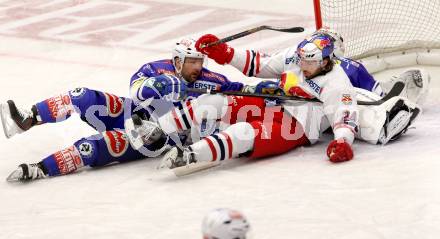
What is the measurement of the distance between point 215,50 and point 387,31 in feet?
4.79

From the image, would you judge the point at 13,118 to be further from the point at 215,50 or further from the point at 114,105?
the point at 215,50

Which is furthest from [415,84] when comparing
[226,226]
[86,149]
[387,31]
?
[226,226]

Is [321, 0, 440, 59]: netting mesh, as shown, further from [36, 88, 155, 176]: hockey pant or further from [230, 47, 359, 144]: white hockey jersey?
[36, 88, 155, 176]: hockey pant

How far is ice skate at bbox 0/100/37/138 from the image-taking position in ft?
14.3

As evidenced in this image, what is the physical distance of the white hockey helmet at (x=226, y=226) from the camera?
2344 millimetres

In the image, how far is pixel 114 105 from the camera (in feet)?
14.9

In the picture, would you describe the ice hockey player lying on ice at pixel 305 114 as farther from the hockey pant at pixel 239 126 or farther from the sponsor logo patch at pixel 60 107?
the sponsor logo patch at pixel 60 107

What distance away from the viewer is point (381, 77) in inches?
221

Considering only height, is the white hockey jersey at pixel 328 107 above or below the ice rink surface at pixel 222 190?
above

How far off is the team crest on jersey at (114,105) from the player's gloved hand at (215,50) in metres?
0.45

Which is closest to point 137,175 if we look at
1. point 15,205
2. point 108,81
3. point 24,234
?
point 15,205

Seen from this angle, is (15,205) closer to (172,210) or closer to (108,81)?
(172,210)

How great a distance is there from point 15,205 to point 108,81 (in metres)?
2.05

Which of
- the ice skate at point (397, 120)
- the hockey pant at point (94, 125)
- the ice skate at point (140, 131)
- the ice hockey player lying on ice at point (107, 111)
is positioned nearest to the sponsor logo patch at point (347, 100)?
the ice skate at point (397, 120)
